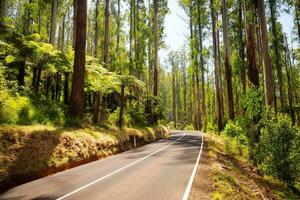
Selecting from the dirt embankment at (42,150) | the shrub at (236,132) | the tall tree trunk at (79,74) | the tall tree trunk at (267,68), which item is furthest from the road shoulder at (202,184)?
the shrub at (236,132)

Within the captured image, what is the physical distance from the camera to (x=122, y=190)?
850 centimetres

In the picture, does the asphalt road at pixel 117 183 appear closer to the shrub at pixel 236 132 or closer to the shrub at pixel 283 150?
the shrub at pixel 283 150

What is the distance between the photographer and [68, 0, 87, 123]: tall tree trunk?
15859 millimetres

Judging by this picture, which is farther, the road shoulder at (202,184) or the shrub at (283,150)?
the shrub at (283,150)

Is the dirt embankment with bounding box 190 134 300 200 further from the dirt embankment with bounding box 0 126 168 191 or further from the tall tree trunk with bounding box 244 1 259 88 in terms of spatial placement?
the tall tree trunk with bounding box 244 1 259 88

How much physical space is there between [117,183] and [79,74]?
8.26 metres

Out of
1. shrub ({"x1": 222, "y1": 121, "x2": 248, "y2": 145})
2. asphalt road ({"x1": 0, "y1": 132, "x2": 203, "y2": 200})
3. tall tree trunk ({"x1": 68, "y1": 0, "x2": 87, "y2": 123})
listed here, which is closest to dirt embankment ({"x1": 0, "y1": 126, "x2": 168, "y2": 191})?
asphalt road ({"x1": 0, "y1": 132, "x2": 203, "y2": 200})

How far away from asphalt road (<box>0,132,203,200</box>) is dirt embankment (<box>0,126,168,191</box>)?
0.39 metres

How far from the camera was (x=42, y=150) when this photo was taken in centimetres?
1091

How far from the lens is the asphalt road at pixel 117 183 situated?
26.2 ft

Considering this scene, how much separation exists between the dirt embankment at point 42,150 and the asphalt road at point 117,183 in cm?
39

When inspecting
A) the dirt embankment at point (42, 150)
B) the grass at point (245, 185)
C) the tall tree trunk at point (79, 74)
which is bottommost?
the grass at point (245, 185)

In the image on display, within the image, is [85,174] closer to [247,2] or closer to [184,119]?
[247,2]

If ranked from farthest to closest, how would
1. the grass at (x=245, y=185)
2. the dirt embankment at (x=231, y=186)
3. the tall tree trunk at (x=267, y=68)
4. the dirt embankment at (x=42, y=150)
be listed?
the tall tree trunk at (x=267, y=68) → the dirt embankment at (x=42, y=150) → the grass at (x=245, y=185) → the dirt embankment at (x=231, y=186)
